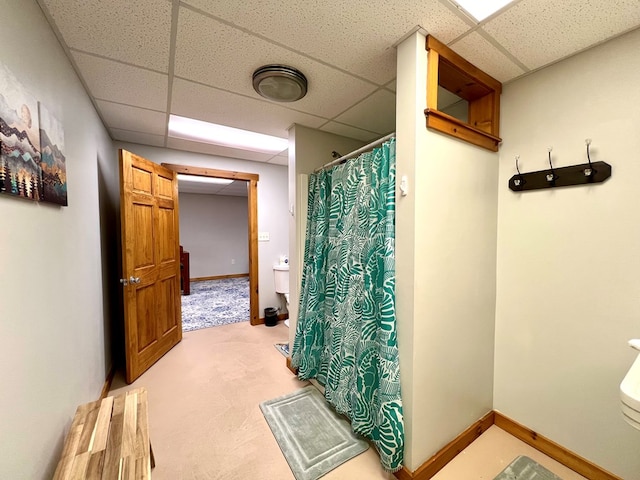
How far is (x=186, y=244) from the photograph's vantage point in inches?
252

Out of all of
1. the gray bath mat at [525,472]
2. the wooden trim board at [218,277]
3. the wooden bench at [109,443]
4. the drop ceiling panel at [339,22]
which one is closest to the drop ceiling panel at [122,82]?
the drop ceiling panel at [339,22]

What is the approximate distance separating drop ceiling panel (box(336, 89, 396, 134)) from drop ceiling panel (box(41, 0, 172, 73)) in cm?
127

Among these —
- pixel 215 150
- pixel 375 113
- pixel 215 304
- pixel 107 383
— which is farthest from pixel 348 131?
pixel 215 304

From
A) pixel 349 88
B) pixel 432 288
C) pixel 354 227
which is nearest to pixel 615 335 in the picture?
pixel 432 288

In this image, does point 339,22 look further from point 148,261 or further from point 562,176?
point 148,261

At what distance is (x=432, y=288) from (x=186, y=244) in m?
6.43

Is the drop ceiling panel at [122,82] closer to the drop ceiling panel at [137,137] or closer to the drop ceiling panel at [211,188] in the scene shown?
the drop ceiling panel at [137,137]

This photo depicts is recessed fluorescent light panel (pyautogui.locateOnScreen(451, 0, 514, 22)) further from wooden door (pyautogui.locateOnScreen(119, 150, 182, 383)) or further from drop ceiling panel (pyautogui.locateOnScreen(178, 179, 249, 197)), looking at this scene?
drop ceiling panel (pyautogui.locateOnScreen(178, 179, 249, 197))

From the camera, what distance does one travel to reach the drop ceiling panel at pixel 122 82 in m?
1.47

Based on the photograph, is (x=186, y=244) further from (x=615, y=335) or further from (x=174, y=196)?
(x=615, y=335)

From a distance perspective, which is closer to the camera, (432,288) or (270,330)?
(432,288)

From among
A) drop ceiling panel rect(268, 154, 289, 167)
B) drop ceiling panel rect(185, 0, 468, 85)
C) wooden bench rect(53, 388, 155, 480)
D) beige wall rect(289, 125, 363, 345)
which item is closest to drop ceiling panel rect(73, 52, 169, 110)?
drop ceiling panel rect(185, 0, 468, 85)

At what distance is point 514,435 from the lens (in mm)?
1630

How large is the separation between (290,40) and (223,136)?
1.63 m
